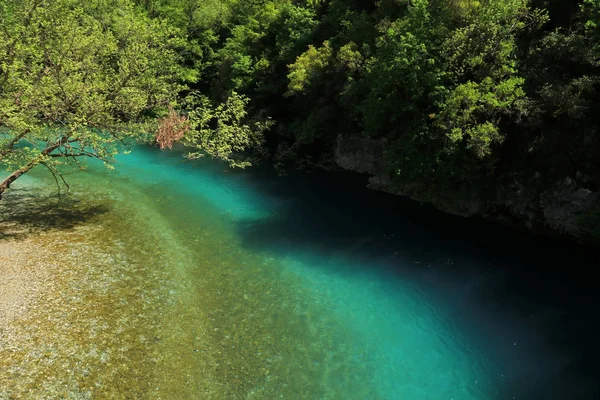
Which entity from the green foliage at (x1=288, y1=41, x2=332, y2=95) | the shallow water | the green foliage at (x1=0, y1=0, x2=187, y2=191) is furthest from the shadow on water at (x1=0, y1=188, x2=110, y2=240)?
the green foliage at (x1=288, y1=41, x2=332, y2=95)

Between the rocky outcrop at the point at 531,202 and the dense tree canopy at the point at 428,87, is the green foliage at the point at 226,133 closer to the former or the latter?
the dense tree canopy at the point at 428,87

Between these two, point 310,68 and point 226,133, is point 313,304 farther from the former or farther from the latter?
point 310,68

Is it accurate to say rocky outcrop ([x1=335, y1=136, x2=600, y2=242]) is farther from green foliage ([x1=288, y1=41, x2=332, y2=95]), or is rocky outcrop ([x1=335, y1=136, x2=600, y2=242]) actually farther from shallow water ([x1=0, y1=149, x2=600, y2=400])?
green foliage ([x1=288, y1=41, x2=332, y2=95])

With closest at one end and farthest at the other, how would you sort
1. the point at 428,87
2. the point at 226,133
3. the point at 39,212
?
1. the point at 39,212
2. the point at 428,87
3. the point at 226,133

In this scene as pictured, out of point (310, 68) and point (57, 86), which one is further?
point (310, 68)

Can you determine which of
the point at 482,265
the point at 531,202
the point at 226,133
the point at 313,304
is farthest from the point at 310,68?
the point at 313,304

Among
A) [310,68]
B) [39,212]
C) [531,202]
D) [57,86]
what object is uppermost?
[310,68]
